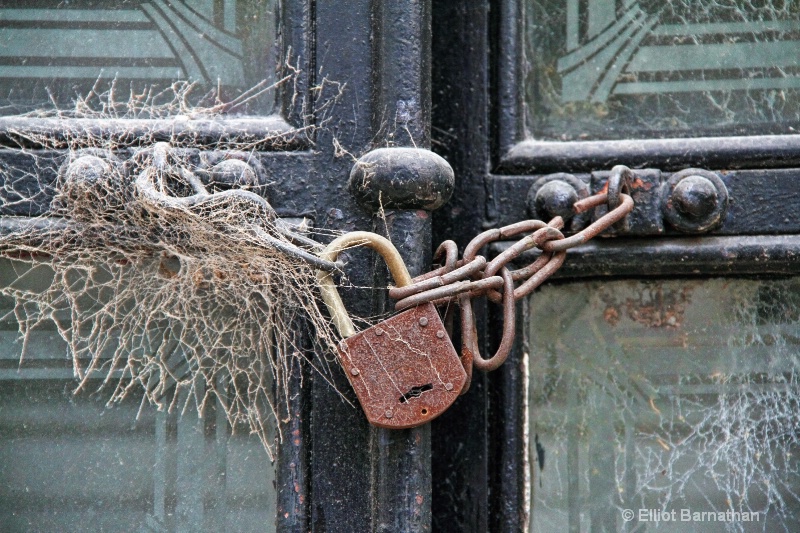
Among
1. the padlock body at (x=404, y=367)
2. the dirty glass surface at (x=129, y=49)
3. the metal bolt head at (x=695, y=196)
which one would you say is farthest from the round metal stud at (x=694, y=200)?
the dirty glass surface at (x=129, y=49)

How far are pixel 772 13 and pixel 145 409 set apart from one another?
2.48 ft

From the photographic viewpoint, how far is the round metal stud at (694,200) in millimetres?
671

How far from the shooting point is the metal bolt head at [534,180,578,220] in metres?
0.68

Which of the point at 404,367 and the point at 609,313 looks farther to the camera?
the point at 609,313

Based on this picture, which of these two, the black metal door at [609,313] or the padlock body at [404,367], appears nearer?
the padlock body at [404,367]

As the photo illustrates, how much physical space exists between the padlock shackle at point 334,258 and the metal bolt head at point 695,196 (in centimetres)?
27

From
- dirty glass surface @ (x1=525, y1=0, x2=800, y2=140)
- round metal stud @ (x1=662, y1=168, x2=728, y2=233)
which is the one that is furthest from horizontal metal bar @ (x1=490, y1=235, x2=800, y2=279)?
dirty glass surface @ (x1=525, y1=0, x2=800, y2=140)

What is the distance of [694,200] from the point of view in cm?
67

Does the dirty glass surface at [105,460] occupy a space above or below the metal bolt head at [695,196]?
below

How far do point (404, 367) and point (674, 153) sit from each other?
13.7 inches

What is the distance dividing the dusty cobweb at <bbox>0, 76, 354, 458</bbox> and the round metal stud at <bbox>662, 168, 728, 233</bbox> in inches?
13.1

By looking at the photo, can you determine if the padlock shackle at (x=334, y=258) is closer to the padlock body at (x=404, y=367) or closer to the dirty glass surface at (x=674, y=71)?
the padlock body at (x=404, y=367)

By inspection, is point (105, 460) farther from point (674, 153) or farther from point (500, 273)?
point (674, 153)

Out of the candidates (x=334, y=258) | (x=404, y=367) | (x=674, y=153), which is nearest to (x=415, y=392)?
(x=404, y=367)
